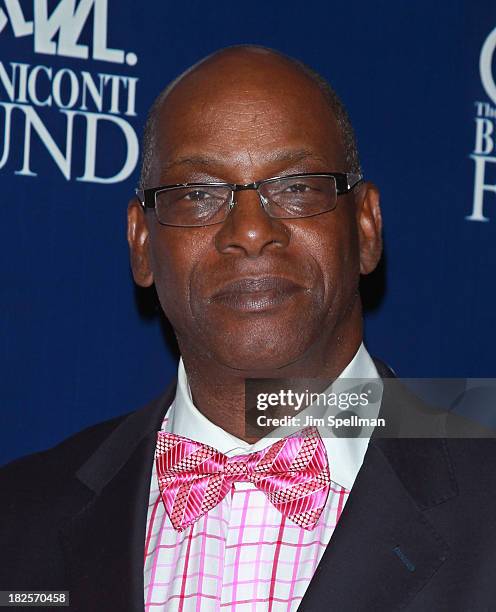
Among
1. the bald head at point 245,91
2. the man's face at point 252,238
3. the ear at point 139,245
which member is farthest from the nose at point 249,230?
the ear at point 139,245

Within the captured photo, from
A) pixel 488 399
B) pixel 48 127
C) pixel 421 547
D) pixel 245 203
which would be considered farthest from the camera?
pixel 488 399

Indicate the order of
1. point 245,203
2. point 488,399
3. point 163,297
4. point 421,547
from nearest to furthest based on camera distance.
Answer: point 421,547, point 245,203, point 163,297, point 488,399

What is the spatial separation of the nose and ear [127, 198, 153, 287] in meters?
0.27

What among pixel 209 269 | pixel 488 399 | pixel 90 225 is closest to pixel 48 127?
pixel 90 225

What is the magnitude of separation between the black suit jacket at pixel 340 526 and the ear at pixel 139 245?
0.24 m

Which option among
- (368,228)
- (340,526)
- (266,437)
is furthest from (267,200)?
(340,526)

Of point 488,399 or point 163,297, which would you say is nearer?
point 163,297

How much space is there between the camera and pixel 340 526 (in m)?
1.67

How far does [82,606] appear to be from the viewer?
1.78 m

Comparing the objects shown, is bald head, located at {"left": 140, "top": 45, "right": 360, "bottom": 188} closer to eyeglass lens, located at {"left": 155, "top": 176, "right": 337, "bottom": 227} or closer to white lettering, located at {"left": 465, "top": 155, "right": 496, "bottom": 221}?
eyeglass lens, located at {"left": 155, "top": 176, "right": 337, "bottom": 227}

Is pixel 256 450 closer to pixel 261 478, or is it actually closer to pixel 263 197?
pixel 261 478

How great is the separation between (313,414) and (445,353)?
2.44ft

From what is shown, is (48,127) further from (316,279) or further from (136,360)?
(316,279)

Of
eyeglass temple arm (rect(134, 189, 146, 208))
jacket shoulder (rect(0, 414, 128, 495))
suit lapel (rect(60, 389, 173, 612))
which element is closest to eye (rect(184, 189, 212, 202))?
eyeglass temple arm (rect(134, 189, 146, 208))
